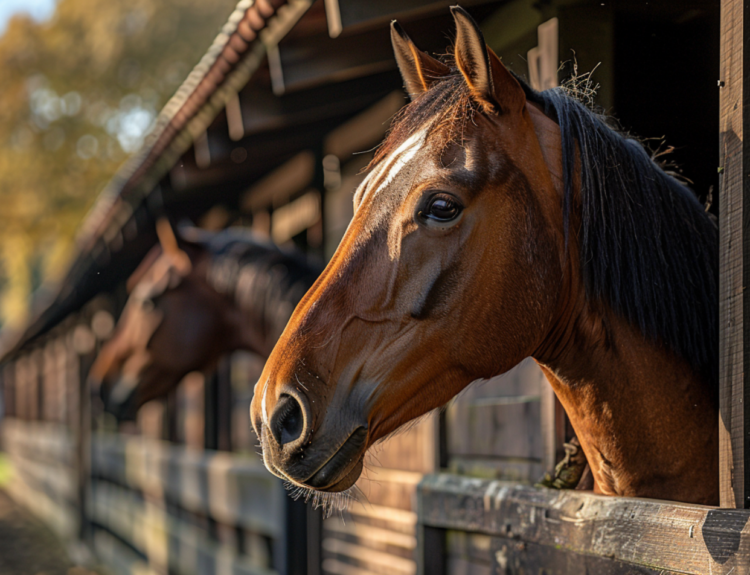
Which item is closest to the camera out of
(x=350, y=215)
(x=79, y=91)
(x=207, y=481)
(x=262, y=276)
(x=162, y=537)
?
(x=262, y=276)

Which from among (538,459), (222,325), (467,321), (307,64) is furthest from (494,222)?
(222,325)

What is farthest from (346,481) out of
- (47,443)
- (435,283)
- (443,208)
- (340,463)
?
(47,443)

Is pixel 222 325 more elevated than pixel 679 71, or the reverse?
pixel 679 71

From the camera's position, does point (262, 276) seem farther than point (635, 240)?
Yes

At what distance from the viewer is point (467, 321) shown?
1.62m

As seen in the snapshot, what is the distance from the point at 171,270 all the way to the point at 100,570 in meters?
6.75

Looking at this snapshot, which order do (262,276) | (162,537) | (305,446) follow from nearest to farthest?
(305,446) < (262,276) < (162,537)

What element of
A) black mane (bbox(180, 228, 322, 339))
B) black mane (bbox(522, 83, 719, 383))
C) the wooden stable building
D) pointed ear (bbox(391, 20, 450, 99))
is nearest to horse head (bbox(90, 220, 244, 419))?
black mane (bbox(180, 228, 322, 339))

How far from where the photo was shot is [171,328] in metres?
5.18

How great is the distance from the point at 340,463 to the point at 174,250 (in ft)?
13.1

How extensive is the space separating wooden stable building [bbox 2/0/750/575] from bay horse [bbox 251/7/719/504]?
0.62 feet

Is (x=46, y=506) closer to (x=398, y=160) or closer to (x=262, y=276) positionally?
(x=262, y=276)

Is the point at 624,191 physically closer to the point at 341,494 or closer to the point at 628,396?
the point at 628,396

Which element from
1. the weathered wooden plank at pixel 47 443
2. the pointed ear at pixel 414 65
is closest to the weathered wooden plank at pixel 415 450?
the pointed ear at pixel 414 65
